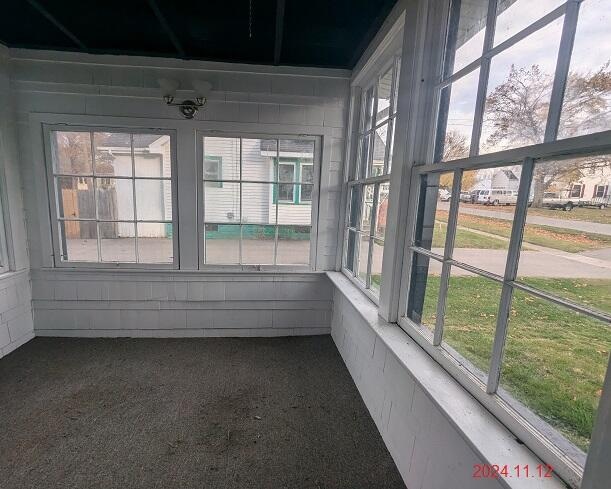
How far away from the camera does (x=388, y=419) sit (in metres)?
1.66

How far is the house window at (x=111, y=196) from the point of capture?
2.62 metres

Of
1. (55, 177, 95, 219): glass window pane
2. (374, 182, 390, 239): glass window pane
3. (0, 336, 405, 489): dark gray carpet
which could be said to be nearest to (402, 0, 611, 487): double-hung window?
(374, 182, 390, 239): glass window pane

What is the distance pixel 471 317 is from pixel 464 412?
369 millimetres

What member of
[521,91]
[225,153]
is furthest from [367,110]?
[521,91]

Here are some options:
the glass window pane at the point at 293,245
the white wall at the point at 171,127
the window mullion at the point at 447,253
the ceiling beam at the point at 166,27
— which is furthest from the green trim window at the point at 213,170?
the window mullion at the point at 447,253

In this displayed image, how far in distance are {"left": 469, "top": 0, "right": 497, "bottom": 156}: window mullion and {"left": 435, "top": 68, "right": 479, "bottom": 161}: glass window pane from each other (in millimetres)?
37

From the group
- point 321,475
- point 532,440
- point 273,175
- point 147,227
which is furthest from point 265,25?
point 321,475

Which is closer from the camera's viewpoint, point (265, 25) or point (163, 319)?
point (265, 25)

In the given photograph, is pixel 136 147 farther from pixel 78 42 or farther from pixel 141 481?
pixel 141 481

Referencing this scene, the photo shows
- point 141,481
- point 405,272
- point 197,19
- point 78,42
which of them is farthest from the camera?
point 78,42

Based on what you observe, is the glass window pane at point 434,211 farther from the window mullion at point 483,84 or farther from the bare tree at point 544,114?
the bare tree at point 544,114

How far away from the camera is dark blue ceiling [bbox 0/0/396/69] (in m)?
1.88

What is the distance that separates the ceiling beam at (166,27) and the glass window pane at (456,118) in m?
1.78

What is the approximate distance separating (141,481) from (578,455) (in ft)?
5.74
